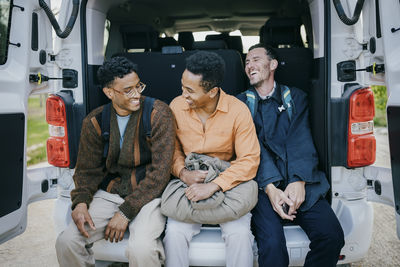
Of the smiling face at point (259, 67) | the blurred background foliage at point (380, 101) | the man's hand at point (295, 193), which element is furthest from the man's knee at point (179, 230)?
the blurred background foliage at point (380, 101)

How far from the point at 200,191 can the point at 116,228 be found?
490 millimetres

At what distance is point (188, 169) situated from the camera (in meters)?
2.18

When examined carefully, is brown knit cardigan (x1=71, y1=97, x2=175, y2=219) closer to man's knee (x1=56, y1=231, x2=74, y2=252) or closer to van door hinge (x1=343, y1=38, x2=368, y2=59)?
man's knee (x1=56, y1=231, x2=74, y2=252)

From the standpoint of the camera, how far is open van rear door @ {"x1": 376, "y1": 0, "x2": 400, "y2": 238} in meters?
1.75

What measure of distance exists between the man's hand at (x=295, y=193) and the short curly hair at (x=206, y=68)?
0.75 metres

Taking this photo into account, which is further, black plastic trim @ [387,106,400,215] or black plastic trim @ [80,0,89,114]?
black plastic trim @ [80,0,89,114]

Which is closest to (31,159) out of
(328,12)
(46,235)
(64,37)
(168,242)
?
(46,235)

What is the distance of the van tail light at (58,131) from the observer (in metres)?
2.33

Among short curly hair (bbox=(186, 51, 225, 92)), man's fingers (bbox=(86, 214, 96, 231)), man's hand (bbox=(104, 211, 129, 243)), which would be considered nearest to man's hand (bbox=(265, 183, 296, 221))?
short curly hair (bbox=(186, 51, 225, 92))

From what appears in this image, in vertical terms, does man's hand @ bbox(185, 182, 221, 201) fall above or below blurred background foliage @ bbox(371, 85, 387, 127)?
below

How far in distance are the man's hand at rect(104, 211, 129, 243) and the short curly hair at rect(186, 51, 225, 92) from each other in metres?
0.87

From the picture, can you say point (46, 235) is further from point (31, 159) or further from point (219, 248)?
point (31, 159)

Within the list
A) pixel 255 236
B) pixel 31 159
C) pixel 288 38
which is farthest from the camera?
pixel 31 159

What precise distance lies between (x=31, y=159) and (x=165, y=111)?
20.0 ft
